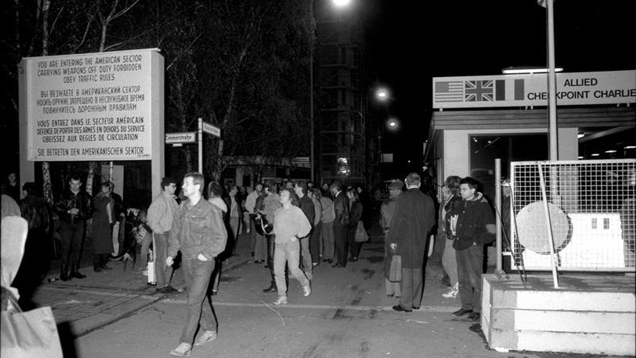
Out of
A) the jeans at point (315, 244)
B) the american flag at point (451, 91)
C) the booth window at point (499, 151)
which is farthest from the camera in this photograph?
the booth window at point (499, 151)

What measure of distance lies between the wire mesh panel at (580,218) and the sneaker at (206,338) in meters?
3.51

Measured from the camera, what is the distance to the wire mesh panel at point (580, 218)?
5355mm

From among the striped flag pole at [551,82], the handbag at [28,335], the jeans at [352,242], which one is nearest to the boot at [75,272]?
the jeans at [352,242]

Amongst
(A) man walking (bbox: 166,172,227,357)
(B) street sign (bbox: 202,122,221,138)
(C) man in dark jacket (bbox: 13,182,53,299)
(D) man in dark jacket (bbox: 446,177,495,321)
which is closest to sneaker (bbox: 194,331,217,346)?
(A) man walking (bbox: 166,172,227,357)

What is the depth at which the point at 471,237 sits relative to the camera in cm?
655

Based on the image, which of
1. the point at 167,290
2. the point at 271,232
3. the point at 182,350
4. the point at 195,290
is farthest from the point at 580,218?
the point at 167,290

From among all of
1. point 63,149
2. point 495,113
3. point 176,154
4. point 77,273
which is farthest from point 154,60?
point 176,154

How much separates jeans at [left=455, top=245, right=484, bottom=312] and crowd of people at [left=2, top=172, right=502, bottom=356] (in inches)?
0.5

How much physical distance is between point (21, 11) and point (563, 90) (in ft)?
44.9

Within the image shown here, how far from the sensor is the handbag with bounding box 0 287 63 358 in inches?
126

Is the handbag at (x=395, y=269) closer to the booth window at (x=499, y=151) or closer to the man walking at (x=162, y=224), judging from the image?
the man walking at (x=162, y=224)

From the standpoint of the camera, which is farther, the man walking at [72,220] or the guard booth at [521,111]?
the guard booth at [521,111]

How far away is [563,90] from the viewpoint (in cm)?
1279

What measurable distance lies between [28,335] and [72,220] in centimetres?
642
